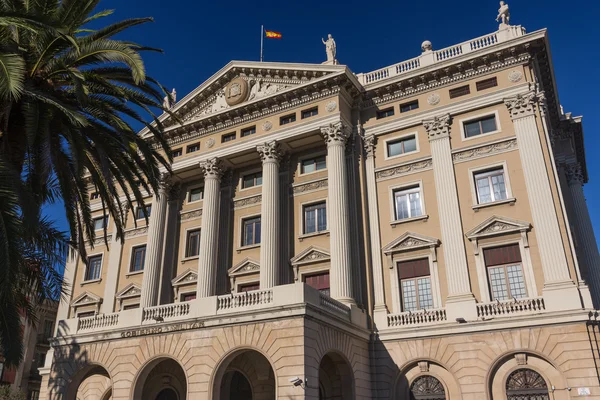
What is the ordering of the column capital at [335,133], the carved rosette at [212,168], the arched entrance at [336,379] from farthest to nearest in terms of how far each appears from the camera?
the carved rosette at [212,168] < the column capital at [335,133] < the arched entrance at [336,379]

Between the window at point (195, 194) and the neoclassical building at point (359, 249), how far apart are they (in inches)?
6.0

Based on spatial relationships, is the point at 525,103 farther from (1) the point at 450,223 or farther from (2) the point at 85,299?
(2) the point at 85,299

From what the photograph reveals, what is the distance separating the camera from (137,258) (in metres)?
37.1

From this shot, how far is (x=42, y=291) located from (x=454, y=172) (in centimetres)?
2072

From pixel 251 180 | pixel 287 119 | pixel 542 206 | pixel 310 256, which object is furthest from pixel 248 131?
pixel 542 206

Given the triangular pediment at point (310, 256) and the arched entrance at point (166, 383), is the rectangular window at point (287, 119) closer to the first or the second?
the triangular pediment at point (310, 256)

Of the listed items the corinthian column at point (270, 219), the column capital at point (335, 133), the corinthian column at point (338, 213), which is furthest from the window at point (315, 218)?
the column capital at point (335, 133)

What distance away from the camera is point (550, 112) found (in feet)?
110

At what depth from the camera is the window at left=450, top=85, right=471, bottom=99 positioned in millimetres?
30031

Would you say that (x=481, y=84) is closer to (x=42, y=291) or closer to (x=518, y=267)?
(x=518, y=267)

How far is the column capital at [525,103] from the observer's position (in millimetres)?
27625

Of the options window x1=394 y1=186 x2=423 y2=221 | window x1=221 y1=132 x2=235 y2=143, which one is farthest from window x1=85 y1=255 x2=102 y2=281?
window x1=394 y1=186 x2=423 y2=221

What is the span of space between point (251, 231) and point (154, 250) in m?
6.44

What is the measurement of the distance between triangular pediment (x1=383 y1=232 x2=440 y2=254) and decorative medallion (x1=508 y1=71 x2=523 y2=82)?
31.6 ft
